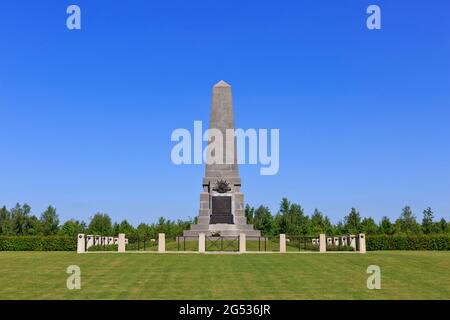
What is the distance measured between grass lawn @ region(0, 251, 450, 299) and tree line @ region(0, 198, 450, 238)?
53.9m

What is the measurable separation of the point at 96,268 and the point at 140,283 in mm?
5167

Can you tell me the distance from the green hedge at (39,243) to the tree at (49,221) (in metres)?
44.5

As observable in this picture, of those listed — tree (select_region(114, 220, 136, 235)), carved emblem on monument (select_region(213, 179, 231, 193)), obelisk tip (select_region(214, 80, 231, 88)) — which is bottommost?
tree (select_region(114, 220, 136, 235))

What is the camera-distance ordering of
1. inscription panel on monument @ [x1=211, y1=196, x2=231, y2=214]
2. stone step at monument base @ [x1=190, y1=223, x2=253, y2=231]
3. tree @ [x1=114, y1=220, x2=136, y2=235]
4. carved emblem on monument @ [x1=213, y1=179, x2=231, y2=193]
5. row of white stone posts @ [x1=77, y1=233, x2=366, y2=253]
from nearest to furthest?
row of white stone posts @ [x1=77, y1=233, x2=366, y2=253]
stone step at monument base @ [x1=190, y1=223, x2=253, y2=231]
inscription panel on monument @ [x1=211, y1=196, x2=231, y2=214]
carved emblem on monument @ [x1=213, y1=179, x2=231, y2=193]
tree @ [x1=114, y1=220, x2=136, y2=235]

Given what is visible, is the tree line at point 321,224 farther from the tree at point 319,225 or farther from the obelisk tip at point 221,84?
the obelisk tip at point 221,84

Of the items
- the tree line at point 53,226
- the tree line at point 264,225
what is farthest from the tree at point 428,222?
the tree line at point 53,226

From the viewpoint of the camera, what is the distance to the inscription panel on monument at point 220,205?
146 ft

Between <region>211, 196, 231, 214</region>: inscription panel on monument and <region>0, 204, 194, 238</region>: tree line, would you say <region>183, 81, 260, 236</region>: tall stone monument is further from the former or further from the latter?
<region>0, 204, 194, 238</region>: tree line

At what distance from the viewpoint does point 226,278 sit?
19.5 m

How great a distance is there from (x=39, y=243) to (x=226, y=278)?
26925 mm

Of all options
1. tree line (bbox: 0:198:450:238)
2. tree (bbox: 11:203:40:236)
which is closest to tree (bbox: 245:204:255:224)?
tree line (bbox: 0:198:450:238)

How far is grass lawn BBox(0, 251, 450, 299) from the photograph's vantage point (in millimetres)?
16406

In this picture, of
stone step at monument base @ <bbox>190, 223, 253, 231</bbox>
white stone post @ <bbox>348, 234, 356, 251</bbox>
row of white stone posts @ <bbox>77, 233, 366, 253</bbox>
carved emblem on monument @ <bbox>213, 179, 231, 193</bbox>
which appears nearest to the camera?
row of white stone posts @ <bbox>77, 233, 366, 253</bbox>

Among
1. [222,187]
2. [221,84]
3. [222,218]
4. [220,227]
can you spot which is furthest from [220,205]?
[221,84]
